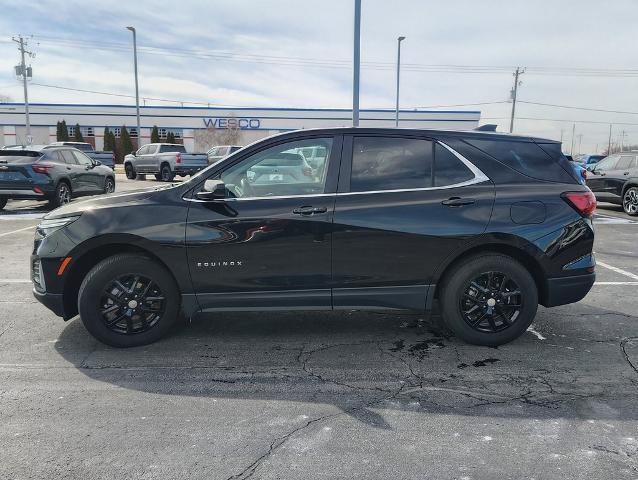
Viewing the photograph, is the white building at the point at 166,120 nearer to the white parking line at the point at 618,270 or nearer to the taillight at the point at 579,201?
the white parking line at the point at 618,270

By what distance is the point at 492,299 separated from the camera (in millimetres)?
4254

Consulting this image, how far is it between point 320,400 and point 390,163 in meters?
2.00

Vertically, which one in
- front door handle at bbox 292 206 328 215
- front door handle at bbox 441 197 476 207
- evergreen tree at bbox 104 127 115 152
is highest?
evergreen tree at bbox 104 127 115 152

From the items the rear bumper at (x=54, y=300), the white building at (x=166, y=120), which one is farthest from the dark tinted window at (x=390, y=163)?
the white building at (x=166, y=120)

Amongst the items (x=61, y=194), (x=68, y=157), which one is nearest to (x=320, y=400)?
(x=61, y=194)

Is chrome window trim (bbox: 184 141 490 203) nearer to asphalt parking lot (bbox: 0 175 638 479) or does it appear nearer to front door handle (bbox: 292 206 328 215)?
front door handle (bbox: 292 206 328 215)

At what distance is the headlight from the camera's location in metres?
4.16

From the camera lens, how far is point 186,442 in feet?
9.56

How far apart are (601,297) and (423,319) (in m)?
2.33

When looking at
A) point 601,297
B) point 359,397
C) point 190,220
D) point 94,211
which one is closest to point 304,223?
point 190,220

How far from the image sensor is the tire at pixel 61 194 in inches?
486

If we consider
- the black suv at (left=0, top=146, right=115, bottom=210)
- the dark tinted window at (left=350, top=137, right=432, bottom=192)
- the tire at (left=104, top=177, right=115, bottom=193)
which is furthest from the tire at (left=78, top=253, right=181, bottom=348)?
the tire at (left=104, top=177, right=115, bottom=193)

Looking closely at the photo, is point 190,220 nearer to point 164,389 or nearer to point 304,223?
point 304,223

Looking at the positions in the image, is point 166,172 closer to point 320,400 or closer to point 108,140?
point 320,400
